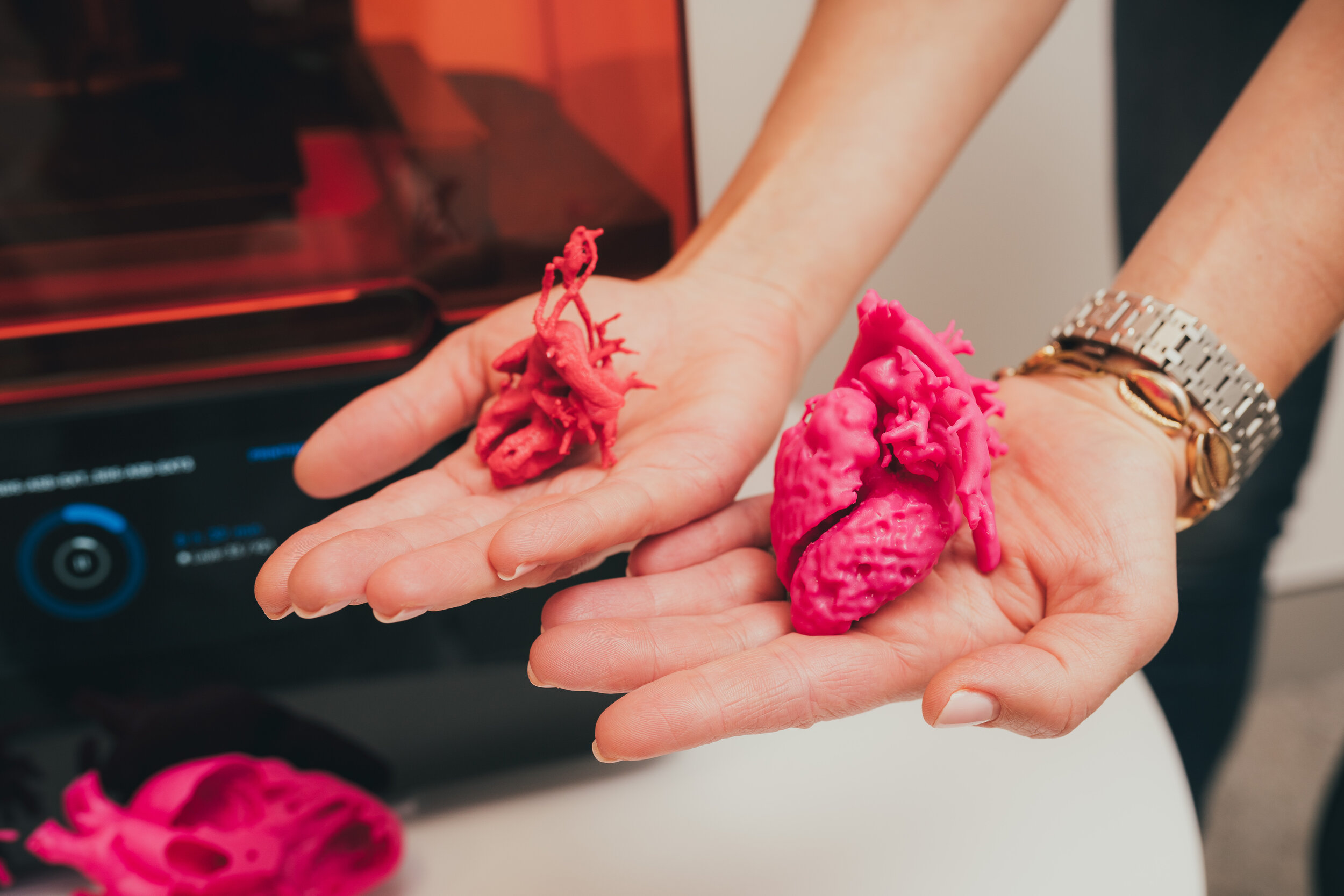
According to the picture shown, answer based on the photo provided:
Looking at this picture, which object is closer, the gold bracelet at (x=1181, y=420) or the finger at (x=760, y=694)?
the finger at (x=760, y=694)

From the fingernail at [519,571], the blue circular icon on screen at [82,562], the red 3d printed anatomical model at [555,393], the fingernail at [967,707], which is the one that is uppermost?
the red 3d printed anatomical model at [555,393]

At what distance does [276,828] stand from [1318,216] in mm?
1101

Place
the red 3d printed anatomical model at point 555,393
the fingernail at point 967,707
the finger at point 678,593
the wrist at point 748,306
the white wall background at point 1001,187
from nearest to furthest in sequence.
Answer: the fingernail at point 967,707 → the finger at point 678,593 → the red 3d printed anatomical model at point 555,393 → the wrist at point 748,306 → the white wall background at point 1001,187

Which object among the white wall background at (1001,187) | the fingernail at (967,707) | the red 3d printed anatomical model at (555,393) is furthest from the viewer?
the white wall background at (1001,187)

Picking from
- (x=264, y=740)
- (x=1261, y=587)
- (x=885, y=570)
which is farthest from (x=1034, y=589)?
(x=1261, y=587)

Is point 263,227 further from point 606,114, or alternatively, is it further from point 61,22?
point 606,114

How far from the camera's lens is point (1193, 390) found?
0.87 metres

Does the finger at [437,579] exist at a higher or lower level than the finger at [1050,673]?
higher

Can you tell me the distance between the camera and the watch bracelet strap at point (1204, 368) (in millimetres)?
875

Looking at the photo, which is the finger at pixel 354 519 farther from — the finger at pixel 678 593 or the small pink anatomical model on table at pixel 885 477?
the small pink anatomical model on table at pixel 885 477

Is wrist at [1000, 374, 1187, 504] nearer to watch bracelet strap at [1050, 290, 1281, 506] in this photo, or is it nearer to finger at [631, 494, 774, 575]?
watch bracelet strap at [1050, 290, 1281, 506]

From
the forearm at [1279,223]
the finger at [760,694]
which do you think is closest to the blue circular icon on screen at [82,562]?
the finger at [760,694]

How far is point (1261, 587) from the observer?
153cm

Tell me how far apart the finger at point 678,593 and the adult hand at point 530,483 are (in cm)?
3
